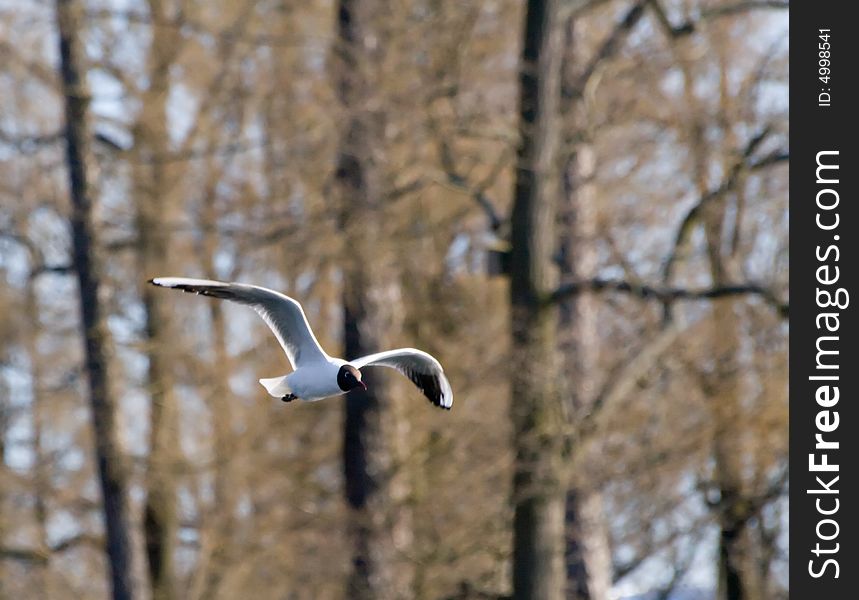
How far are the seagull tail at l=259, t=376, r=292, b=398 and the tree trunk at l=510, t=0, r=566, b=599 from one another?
11.9ft

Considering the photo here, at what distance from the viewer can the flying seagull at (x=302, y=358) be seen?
332 inches

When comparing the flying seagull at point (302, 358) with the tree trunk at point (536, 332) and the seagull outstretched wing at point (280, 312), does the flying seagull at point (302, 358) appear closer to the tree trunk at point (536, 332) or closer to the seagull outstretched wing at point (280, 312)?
the seagull outstretched wing at point (280, 312)

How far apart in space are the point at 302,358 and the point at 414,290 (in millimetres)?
5452

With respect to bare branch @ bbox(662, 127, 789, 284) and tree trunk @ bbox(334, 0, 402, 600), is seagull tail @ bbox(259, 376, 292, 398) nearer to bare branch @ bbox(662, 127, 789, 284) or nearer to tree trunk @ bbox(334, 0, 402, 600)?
tree trunk @ bbox(334, 0, 402, 600)

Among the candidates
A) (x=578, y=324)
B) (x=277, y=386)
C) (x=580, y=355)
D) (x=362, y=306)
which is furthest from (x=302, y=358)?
(x=578, y=324)

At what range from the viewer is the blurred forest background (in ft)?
42.6

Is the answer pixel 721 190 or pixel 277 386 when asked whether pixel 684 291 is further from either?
pixel 277 386

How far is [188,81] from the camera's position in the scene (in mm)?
15945

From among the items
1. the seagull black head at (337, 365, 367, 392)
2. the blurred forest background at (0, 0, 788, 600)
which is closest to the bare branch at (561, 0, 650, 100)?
the blurred forest background at (0, 0, 788, 600)

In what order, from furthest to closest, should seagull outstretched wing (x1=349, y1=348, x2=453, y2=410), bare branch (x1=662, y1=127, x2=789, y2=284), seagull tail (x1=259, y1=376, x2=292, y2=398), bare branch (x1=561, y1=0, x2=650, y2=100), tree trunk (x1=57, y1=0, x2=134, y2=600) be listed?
tree trunk (x1=57, y1=0, x2=134, y2=600)
bare branch (x1=561, y1=0, x2=650, y2=100)
bare branch (x1=662, y1=127, x2=789, y2=284)
seagull outstretched wing (x1=349, y1=348, x2=453, y2=410)
seagull tail (x1=259, y1=376, x2=292, y2=398)

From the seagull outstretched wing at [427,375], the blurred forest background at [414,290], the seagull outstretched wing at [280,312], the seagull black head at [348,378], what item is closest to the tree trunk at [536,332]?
the blurred forest background at [414,290]

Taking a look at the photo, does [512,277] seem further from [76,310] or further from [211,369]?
[76,310]

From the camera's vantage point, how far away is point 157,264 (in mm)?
14750
